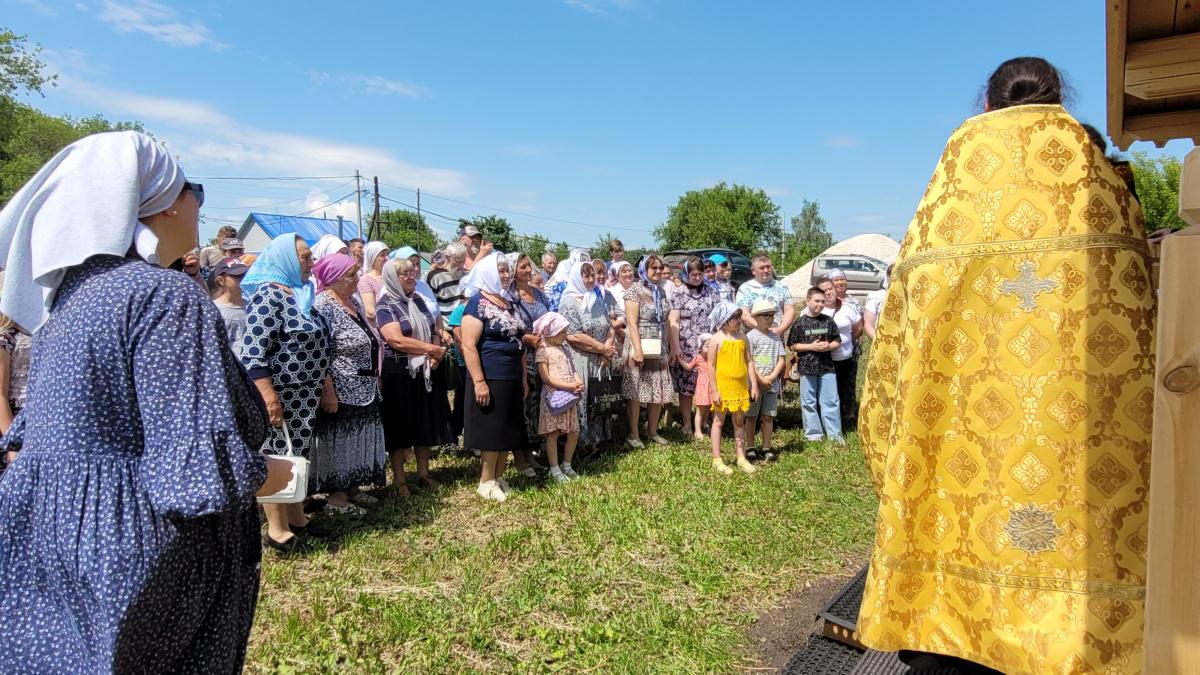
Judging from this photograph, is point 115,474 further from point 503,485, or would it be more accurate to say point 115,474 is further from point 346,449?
point 503,485

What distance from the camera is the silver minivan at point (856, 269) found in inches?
1014

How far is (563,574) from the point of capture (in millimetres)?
4062

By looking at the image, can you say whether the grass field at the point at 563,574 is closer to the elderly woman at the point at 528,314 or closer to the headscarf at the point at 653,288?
the elderly woman at the point at 528,314

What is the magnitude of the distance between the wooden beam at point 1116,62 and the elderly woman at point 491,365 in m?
3.78

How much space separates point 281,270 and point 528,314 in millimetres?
1911

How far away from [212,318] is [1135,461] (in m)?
2.27

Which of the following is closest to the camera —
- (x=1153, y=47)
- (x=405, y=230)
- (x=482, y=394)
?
(x=1153, y=47)

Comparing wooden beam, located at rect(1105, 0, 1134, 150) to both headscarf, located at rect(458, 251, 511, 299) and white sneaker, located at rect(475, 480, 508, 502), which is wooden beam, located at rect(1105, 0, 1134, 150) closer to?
headscarf, located at rect(458, 251, 511, 299)

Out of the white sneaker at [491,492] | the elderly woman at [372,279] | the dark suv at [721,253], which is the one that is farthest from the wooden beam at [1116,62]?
the dark suv at [721,253]

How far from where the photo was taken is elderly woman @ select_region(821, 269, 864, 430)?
766cm

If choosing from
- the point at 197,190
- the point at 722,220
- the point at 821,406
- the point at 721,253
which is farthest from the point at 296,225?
the point at 722,220

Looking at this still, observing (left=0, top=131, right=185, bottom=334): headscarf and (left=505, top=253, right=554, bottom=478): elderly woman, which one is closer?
(left=0, top=131, right=185, bottom=334): headscarf

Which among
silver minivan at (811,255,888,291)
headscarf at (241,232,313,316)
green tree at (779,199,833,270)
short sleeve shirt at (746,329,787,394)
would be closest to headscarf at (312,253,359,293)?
headscarf at (241,232,313,316)

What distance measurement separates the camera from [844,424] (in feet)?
26.7
